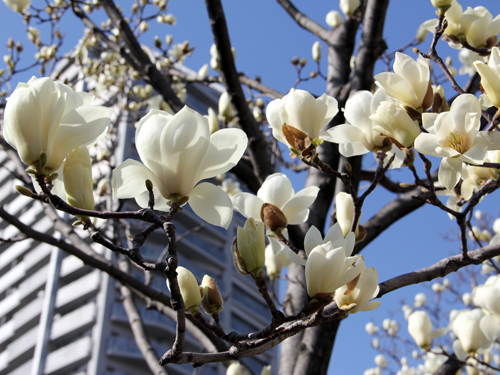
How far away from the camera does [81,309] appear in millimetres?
22672

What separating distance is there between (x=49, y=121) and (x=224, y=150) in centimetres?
26

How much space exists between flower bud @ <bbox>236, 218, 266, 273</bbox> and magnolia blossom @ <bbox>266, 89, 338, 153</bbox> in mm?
243

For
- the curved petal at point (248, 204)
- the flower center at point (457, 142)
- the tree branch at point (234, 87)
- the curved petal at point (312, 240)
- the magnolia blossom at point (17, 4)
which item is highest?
the magnolia blossom at point (17, 4)

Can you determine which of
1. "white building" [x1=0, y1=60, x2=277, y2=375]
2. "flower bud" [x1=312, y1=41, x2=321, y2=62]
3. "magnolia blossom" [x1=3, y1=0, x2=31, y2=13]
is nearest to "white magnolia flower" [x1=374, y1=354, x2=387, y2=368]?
"flower bud" [x1=312, y1=41, x2=321, y2=62]

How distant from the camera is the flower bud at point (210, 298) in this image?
2.74ft

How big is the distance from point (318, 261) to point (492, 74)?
47 centimetres

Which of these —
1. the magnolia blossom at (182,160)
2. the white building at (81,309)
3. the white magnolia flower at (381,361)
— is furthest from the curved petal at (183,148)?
the white building at (81,309)

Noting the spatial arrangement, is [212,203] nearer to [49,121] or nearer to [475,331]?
[49,121]

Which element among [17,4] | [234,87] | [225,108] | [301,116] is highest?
[17,4]

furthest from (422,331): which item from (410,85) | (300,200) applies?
(410,85)

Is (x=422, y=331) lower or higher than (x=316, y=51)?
lower

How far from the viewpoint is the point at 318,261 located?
751 millimetres

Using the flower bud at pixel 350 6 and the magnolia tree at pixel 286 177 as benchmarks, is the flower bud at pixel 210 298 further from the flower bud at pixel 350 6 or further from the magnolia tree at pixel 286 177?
the flower bud at pixel 350 6

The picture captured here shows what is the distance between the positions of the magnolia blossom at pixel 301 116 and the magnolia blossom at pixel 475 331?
1.01 m
